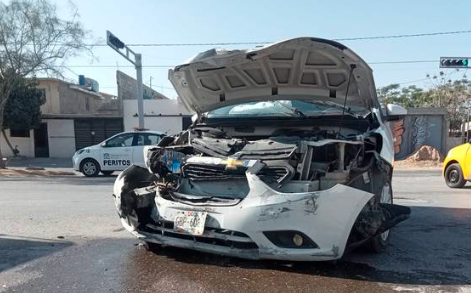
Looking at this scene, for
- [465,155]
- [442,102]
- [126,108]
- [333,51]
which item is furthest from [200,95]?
[442,102]

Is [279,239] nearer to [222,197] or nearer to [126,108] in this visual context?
[222,197]

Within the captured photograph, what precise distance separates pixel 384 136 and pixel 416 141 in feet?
65.0

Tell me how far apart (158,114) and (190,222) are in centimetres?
2403

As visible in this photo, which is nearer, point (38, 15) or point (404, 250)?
point (404, 250)

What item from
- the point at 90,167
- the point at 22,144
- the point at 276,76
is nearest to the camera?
the point at 276,76

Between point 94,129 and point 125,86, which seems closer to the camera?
point 94,129

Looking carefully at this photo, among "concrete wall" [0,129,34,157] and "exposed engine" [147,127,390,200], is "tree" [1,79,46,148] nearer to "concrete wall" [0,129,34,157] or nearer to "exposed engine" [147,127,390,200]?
"concrete wall" [0,129,34,157]

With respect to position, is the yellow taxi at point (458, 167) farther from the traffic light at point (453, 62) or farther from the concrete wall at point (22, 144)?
the concrete wall at point (22, 144)

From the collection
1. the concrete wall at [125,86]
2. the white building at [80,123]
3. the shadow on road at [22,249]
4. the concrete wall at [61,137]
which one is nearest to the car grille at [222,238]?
the shadow on road at [22,249]

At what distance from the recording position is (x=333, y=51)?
4473 millimetres

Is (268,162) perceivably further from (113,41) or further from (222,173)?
(113,41)

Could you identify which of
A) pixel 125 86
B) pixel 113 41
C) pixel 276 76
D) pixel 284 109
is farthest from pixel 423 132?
pixel 276 76

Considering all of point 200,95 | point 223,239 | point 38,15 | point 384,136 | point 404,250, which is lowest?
point 404,250

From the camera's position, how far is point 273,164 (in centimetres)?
406
